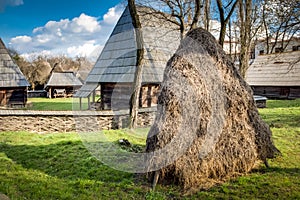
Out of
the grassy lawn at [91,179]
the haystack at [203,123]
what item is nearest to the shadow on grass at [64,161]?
the grassy lawn at [91,179]

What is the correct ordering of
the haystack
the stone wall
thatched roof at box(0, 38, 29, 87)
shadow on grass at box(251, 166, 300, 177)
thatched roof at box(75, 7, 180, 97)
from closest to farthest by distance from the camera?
the haystack < shadow on grass at box(251, 166, 300, 177) < the stone wall < thatched roof at box(75, 7, 180, 97) < thatched roof at box(0, 38, 29, 87)

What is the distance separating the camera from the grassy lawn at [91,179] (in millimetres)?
3975

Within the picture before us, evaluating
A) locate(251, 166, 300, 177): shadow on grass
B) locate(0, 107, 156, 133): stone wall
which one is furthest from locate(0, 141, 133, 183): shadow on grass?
locate(251, 166, 300, 177): shadow on grass

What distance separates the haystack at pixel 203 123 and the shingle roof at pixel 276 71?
16807 mm

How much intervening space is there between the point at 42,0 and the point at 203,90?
9.69 meters

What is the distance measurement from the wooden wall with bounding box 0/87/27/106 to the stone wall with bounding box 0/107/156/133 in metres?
9.45

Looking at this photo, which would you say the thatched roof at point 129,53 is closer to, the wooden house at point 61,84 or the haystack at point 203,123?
the haystack at point 203,123

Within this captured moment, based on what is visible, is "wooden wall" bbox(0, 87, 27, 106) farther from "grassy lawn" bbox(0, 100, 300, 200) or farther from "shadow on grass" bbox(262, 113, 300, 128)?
"shadow on grass" bbox(262, 113, 300, 128)

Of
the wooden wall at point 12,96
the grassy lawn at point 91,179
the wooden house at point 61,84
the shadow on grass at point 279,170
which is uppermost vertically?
the wooden house at point 61,84

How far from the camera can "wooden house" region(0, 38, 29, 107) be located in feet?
56.1

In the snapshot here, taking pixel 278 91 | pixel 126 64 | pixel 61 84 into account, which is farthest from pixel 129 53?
pixel 61 84

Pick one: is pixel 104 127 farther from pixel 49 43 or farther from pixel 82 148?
pixel 49 43

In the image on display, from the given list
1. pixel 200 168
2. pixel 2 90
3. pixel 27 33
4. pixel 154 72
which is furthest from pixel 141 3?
pixel 2 90

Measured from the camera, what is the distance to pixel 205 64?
4734 millimetres
